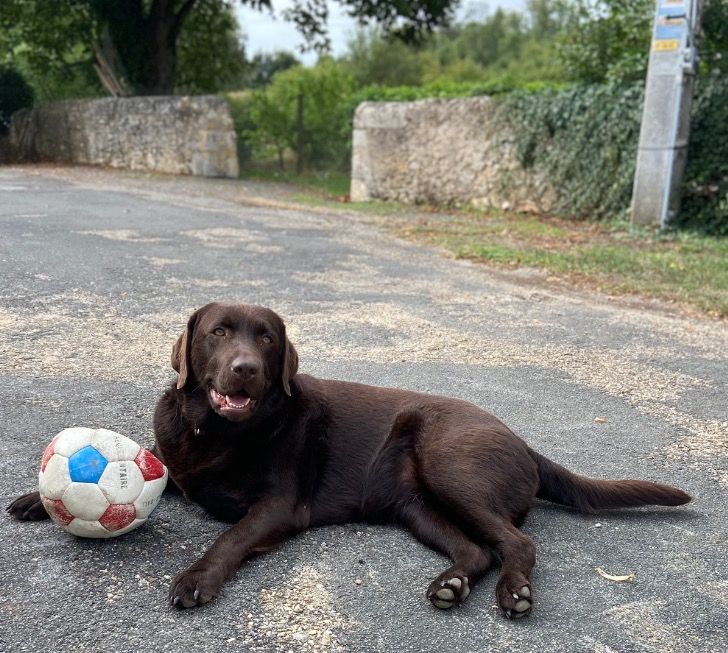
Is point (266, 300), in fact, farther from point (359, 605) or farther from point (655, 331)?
point (359, 605)

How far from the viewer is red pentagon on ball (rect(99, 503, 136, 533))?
10.2ft

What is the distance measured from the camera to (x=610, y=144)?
13.6 m

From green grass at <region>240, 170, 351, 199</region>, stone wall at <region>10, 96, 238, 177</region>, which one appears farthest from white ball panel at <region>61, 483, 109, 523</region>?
stone wall at <region>10, 96, 238, 177</region>

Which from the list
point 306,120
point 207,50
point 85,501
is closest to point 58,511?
point 85,501

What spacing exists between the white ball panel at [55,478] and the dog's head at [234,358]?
61 cm

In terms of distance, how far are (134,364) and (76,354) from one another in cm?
46

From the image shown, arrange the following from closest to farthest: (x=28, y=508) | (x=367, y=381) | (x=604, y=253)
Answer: (x=28, y=508), (x=367, y=381), (x=604, y=253)

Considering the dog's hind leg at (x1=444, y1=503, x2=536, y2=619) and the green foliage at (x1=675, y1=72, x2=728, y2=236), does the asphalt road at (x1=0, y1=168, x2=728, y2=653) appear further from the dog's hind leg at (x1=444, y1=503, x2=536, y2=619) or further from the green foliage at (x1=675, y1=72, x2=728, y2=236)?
the green foliage at (x1=675, y1=72, x2=728, y2=236)

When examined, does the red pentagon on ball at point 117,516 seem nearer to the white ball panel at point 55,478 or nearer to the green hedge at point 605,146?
the white ball panel at point 55,478

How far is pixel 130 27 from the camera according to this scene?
24438 millimetres

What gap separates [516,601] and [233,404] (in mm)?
1357

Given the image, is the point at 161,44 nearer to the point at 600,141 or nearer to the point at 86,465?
the point at 600,141

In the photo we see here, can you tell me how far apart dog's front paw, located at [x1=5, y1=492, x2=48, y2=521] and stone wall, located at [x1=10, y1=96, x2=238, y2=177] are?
17356 millimetres

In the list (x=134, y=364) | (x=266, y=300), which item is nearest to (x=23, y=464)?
(x=134, y=364)
